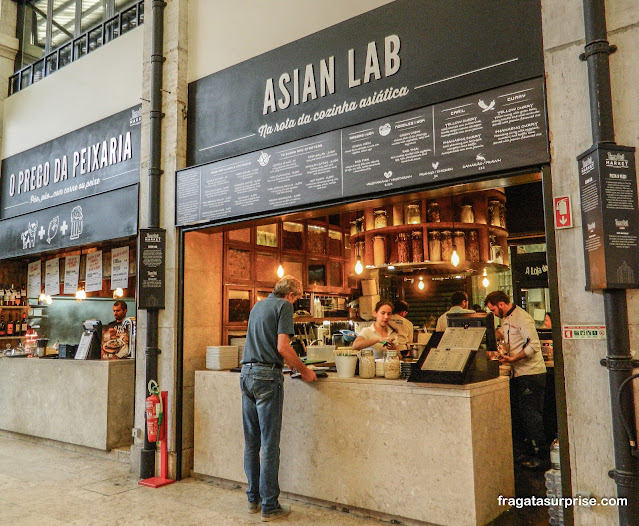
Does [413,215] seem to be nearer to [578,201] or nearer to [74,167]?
[578,201]

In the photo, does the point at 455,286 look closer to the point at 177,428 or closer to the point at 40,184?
the point at 177,428

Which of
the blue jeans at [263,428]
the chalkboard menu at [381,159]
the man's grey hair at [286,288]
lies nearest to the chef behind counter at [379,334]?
the man's grey hair at [286,288]

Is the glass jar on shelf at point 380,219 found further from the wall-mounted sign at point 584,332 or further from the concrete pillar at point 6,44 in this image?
the concrete pillar at point 6,44

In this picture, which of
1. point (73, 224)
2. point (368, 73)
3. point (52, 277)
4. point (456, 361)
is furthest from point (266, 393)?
point (52, 277)

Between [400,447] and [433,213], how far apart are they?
11.1ft

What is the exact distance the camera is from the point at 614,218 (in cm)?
310

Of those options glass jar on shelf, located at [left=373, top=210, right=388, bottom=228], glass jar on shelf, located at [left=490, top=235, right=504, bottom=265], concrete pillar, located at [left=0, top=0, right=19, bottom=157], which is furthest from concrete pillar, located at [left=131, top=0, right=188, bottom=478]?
concrete pillar, located at [left=0, top=0, right=19, bottom=157]

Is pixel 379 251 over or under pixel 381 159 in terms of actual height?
under

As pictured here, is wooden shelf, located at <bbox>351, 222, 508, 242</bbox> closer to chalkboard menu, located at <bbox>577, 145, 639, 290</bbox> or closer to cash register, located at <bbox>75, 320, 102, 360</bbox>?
chalkboard menu, located at <bbox>577, 145, 639, 290</bbox>

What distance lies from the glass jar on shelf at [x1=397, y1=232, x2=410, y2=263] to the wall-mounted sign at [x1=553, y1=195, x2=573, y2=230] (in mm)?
3173

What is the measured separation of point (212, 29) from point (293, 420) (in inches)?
164

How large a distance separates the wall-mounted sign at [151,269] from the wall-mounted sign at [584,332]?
12.6ft

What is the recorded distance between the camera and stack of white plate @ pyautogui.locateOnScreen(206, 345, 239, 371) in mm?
5301

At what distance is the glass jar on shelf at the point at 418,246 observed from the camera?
6.57 meters
